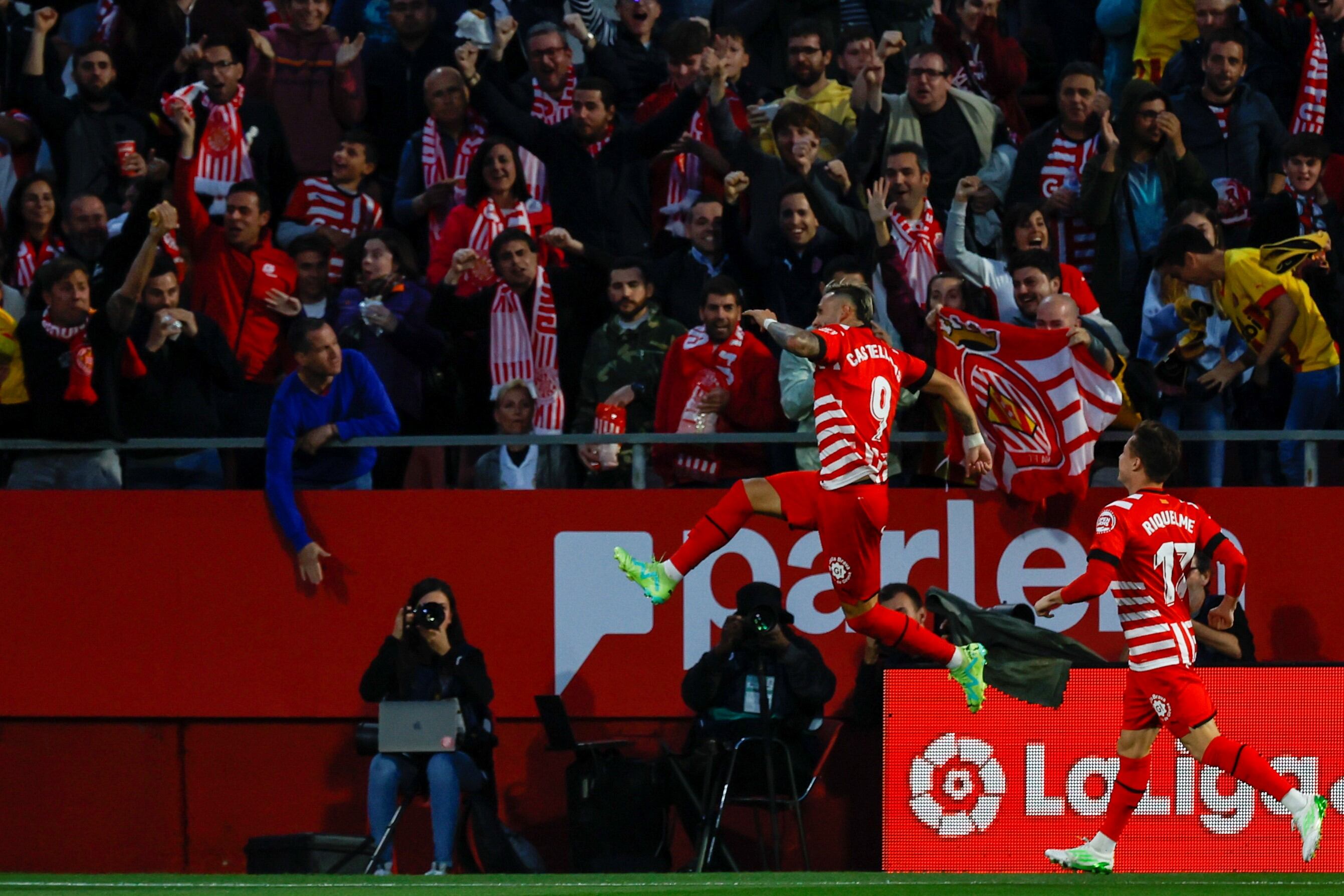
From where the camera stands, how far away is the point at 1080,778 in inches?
399

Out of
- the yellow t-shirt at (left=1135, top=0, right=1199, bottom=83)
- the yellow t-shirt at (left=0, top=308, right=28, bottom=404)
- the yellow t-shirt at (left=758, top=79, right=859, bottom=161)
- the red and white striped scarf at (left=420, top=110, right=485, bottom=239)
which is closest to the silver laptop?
the yellow t-shirt at (left=0, top=308, right=28, bottom=404)

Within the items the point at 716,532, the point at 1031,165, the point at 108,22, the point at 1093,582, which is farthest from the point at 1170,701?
the point at 108,22

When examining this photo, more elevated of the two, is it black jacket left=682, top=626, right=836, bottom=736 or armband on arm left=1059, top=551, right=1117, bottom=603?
armband on arm left=1059, top=551, right=1117, bottom=603

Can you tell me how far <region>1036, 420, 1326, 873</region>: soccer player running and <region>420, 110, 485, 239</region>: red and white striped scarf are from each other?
5085mm

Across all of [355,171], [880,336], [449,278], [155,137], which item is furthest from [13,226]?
[880,336]

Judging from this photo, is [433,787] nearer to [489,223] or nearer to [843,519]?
[843,519]

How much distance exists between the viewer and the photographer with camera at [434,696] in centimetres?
1043

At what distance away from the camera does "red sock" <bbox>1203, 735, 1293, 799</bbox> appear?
27.3 ft

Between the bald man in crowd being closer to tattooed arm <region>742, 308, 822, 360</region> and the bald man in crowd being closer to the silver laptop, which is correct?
tattooed arm <region>742, 308, 822, 360</region>

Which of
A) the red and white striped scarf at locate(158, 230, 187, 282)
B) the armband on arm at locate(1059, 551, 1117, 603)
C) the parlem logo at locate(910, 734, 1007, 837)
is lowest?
the parlem logo at locate(910, 734, 1007, 837)

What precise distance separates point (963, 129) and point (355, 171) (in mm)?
3833

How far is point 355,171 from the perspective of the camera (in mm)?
12055

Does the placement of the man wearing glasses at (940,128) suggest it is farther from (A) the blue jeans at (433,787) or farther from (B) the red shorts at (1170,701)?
(A) the blue jeans at (433,787)

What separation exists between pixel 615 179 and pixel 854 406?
3.61m
